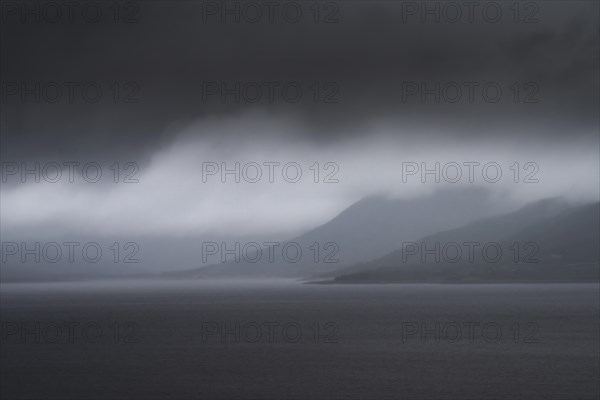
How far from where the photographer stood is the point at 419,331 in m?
122

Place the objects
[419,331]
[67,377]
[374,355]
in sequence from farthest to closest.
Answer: [419,331], [374,355], [67,377]

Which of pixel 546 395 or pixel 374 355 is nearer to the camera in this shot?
pixel 546 395

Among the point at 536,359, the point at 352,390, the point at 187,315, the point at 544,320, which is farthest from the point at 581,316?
the point at 352,390

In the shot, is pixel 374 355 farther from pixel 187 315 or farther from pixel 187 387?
pixel 187 315

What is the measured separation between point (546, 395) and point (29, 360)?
58.2 metres

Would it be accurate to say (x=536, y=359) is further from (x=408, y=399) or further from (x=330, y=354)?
(x=408, y=399)

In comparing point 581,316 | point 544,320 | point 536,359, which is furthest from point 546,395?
point 581,316

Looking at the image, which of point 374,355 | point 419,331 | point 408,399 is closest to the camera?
point 408,399

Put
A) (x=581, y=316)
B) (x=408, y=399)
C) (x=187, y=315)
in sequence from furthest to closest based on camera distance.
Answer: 1. (x=187, y=315)
2. (x=581, y=316)
3. (x=408, y=399)

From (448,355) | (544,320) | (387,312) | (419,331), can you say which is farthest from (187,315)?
(448,355)

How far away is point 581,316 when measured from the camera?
153750 millimetres

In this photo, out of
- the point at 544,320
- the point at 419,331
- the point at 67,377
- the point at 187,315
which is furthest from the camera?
the point at 187,315

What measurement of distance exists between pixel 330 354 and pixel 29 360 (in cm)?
3714

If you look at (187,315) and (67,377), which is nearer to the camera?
(67,377)
